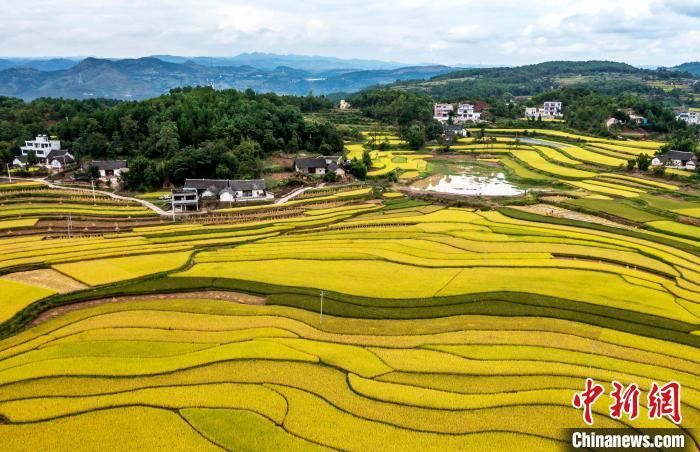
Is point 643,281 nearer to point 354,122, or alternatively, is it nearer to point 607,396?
point 607,396

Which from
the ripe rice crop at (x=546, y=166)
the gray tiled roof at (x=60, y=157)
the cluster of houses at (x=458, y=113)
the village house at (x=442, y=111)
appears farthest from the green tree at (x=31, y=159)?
the village house at (x=442, y=111)

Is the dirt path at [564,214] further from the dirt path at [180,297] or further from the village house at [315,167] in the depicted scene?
the dirt path at [180,297]

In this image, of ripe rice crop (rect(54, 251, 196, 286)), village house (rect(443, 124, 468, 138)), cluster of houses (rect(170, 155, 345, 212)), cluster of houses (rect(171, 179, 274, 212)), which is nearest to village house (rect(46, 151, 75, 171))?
cluster of houses (rect(170, 155, 345, 212))

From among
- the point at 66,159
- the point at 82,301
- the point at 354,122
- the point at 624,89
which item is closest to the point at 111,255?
the point at 82,301

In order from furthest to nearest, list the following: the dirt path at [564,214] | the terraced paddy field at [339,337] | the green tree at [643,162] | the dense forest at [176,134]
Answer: the green tree at [643,162] → the dense forest at [176,134] → the dirt path at [564,214] → the terraced paddy field at [339,337]

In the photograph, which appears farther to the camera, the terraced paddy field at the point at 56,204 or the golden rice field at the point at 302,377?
the terraced paddy field at the point at 56,204

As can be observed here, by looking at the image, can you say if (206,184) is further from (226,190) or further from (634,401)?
(634,401)

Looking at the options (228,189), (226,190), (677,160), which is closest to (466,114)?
(677,160)
